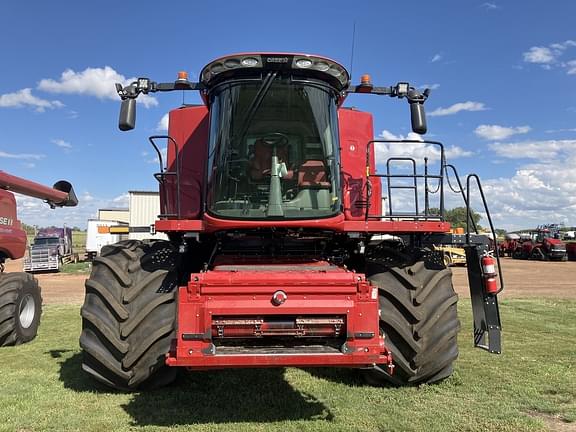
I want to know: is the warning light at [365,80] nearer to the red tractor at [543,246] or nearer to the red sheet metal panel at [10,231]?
the red sheet metal panel at [10,231]

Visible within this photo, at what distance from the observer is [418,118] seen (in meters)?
5.79

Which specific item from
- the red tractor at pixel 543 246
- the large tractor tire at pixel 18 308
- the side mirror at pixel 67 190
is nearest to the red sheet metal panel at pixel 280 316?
the large tractor tire at pixel 18 308

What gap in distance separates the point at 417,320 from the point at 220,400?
7.09 ft

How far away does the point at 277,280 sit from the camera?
15.0ft

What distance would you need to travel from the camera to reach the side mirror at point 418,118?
579cm

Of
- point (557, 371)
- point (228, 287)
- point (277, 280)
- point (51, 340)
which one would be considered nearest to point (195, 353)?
point (228, 287)

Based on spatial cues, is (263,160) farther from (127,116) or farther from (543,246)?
(543,246)

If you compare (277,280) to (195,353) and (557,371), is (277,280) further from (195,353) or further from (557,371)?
(557,371)

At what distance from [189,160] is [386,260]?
276cm

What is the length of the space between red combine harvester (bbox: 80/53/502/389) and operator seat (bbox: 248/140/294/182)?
1 cm

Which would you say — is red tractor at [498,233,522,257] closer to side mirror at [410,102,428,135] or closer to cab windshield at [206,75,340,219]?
side mirror at [410,102,428,135]

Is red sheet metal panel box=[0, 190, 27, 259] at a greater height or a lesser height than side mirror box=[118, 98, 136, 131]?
lesser

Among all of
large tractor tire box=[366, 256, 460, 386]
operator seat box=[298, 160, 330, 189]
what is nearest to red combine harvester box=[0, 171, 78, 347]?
operator seat box=[298, 160, 330, 189]

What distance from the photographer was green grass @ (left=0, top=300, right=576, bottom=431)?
4.69 metres
